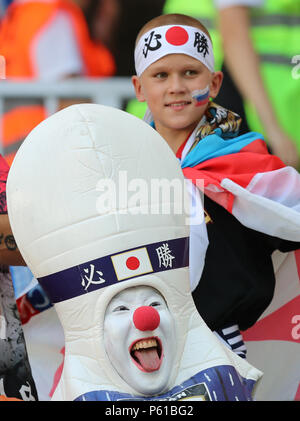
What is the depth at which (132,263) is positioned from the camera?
2.13m

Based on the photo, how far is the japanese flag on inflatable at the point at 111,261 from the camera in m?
2.12

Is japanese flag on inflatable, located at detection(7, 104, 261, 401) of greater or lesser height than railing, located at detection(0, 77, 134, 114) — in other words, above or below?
below

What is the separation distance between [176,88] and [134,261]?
83 centimetres

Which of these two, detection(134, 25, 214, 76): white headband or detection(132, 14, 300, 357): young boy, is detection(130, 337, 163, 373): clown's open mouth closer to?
detection(132, 14, 300, 357): young boy

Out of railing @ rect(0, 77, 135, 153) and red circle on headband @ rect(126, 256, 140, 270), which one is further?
railing @ rect(0, 77, 135, 153)

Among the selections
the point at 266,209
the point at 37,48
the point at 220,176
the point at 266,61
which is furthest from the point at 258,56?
the point at 37,48

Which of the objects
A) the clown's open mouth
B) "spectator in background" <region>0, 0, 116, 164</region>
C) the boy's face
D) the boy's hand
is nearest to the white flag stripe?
the clown's open mouth

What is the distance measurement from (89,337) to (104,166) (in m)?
0.43

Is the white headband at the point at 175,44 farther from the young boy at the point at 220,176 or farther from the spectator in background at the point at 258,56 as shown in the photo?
the spectator in background at the point at 258,56

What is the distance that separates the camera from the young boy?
Result: 8.63 feet

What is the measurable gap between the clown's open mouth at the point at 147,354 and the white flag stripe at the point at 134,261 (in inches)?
6.4
